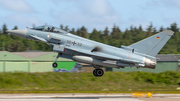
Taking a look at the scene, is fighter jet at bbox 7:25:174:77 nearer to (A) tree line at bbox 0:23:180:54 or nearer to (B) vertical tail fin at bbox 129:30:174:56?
(B) vertical tail fin at bbox 129:30:174:56

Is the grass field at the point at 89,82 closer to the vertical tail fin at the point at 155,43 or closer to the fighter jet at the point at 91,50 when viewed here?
the vertical tail fin at the point at 155,43

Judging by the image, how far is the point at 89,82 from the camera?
4144 centimetres

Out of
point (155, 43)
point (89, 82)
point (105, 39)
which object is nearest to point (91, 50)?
point (155, 43)

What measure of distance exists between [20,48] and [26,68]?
215 feet

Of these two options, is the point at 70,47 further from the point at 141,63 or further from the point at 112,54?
the point at 141,63

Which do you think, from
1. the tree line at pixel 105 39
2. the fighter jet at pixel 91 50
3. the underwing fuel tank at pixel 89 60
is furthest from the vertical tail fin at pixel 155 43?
the tree line at pixel 105 39

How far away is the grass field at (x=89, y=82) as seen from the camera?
39531mm

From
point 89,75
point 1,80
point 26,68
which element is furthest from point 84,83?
point 26,68

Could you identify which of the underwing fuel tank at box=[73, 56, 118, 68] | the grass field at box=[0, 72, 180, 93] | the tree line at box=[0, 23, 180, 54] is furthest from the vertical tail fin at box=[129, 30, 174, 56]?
the tree line at box=[0, 23, 180, 54]

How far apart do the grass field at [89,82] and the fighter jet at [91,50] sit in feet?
58.7

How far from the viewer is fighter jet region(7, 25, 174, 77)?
2105 centimetres

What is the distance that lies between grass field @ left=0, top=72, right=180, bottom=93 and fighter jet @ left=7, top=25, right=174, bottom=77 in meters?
17.9

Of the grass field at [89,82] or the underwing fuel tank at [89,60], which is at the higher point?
the underwing fuel tank at [89,60]

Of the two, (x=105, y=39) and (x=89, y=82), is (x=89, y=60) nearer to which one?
(x=89, y=82)
